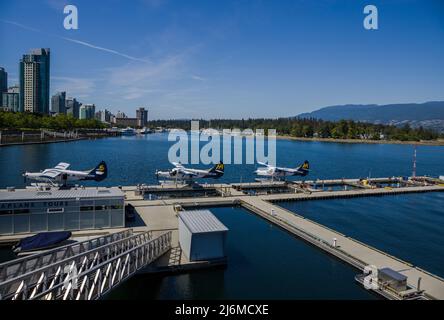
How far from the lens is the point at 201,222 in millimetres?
22359

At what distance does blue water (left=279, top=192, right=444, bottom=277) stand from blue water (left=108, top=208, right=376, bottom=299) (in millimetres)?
6574

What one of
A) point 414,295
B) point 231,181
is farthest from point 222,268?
point 231,181

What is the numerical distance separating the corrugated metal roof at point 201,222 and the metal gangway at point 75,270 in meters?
2.04

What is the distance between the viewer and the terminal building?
23531 mm

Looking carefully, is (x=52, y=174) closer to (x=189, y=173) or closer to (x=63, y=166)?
(x=63, y=166)

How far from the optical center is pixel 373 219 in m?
35.2

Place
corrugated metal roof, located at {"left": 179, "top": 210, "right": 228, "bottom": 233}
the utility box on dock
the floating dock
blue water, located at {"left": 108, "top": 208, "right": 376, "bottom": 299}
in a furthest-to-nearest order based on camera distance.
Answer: corrugated metal roof, located at {"left": 179, "top": 210, "right": 228, "bottom": 233} < the floating dock < blue water, located at {"left": 108, "top": 208, "right": 376, "bottom": 299} < the utility box on dock

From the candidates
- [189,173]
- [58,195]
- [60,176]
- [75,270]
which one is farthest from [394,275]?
[60,176]

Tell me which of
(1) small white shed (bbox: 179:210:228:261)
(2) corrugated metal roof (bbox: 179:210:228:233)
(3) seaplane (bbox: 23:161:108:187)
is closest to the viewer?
(1) small white shed (bbox: 179:210:228:261)

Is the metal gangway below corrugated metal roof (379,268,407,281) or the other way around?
the other way around

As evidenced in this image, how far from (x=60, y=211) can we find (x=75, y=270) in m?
12.9

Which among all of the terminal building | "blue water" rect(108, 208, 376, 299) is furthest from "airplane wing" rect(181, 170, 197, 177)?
"blue water" rect(108, 208, 376, 299)

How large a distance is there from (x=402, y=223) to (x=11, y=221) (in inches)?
1261

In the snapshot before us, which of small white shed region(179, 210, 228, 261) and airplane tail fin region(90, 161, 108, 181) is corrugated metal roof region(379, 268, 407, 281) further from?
airplane tail fin region(90, 161, 108, 181)
